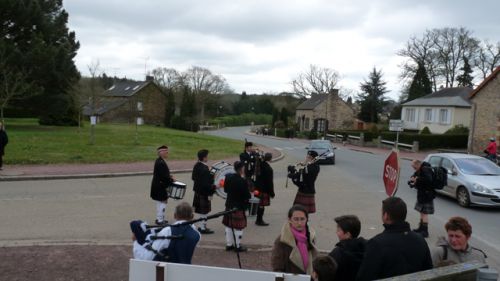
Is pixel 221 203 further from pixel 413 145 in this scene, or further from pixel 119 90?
pixel 119 90

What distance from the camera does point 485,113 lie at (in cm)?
3322

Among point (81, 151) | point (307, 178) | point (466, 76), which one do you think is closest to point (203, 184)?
point (307, 178)

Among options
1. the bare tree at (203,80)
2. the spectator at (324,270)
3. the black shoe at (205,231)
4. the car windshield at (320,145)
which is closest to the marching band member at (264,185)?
the black shoe at (205,231)

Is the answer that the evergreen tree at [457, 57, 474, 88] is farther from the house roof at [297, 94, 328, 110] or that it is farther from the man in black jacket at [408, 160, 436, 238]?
the man in black jacket at [408, 160, 436, 238]

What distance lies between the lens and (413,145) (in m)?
39.8

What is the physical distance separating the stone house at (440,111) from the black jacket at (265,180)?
4102 centimetres

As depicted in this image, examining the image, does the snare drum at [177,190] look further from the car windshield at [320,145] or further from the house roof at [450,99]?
the house roof at [450,99]

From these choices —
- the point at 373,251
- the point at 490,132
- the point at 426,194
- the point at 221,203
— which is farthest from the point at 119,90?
the point at 373,251

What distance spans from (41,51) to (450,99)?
136ft

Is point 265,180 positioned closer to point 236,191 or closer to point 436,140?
point 236,191

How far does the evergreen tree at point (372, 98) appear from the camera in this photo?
243 feet

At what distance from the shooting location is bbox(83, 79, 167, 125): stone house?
214 ft

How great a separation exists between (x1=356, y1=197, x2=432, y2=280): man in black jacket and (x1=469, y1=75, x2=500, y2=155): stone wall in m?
32.4

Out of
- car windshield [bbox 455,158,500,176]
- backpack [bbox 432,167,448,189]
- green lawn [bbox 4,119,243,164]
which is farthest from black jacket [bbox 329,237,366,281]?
green lawn [bbox 4,119,243,164]
